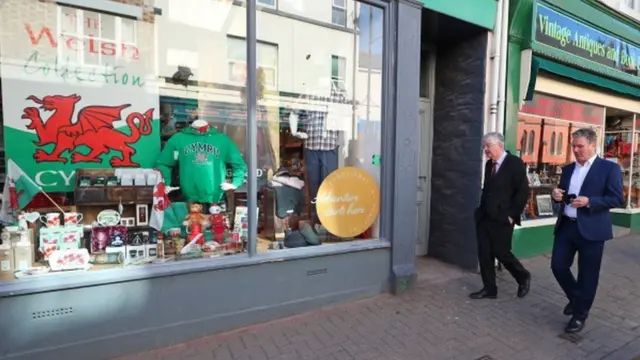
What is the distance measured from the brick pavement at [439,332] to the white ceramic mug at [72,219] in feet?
4.12

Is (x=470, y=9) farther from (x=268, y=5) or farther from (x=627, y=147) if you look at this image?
(x=627, y=147)

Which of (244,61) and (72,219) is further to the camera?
(244,61)

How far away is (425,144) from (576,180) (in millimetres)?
2290

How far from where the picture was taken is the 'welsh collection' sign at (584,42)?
513 cm

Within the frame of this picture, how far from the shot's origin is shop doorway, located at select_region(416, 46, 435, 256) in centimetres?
536

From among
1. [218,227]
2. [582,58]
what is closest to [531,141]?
[582,58]

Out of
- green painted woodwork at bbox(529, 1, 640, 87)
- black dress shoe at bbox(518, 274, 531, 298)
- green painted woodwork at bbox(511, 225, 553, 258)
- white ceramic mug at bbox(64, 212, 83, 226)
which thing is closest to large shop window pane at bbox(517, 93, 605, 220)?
green painted woodwork at bbox(511, 225, 553, 258)

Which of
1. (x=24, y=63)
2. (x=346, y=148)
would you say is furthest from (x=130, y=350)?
(x=346, y=148)

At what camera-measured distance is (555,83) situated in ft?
18.6

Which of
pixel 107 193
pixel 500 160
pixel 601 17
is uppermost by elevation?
pixel 601 17

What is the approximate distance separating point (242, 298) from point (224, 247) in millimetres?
528

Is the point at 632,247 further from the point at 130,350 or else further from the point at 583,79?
the point at 130,350

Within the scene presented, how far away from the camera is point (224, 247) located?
141 inches

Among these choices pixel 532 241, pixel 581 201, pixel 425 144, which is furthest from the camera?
pixel 532 241
